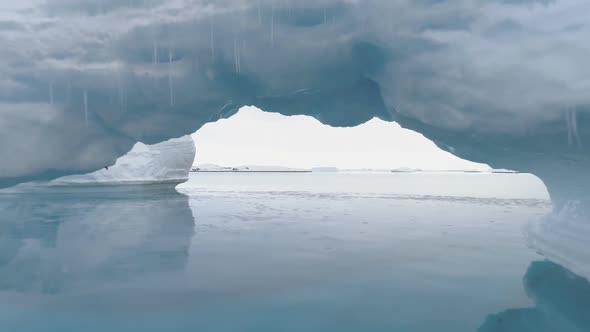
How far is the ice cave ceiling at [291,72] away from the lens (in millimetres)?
4621

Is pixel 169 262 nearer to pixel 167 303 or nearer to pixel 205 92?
pixel 167 303

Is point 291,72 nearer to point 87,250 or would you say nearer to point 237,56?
point 237,56

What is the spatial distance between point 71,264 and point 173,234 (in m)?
3.02

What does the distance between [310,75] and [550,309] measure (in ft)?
16.2

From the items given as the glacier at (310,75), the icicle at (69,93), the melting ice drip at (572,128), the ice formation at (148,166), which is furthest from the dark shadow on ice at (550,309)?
the ice formation at (148,166)

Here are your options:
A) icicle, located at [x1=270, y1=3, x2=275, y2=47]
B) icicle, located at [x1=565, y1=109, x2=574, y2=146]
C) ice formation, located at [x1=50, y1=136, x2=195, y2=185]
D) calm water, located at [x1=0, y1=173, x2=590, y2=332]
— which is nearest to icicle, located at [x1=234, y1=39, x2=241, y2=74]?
icicle, located at [x1=270, y1=3, x2=275, y2=47]

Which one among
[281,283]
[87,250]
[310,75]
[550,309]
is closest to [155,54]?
[310,75]

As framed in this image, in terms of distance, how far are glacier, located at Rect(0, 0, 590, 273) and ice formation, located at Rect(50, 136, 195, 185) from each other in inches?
655

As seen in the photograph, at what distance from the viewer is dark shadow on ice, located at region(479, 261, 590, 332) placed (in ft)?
11.6

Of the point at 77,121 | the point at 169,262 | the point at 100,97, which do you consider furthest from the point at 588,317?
the point at 77,121

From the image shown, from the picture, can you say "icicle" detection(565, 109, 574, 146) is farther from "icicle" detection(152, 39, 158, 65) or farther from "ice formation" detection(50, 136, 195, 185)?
"ice formation" detection(50, 136, 195, 185)

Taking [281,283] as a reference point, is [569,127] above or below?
above

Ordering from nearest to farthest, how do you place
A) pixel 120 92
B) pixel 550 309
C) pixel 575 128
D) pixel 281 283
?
pixel 550 309
pixel 575 128
pixel 281 283
pixel 120 92

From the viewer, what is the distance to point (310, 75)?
22.6ft
